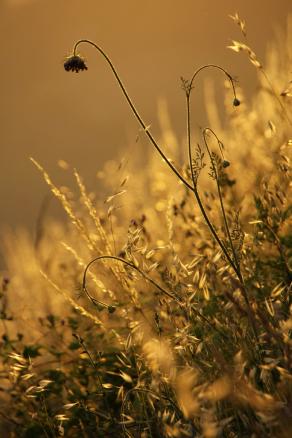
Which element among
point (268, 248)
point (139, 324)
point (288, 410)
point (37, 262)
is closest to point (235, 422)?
point (139, 324)

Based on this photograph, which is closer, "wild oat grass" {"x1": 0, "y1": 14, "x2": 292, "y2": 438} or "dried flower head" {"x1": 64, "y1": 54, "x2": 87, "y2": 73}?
"wild oat grass" {"x1": 0, "y1": 14, "x2": 292, "y2": 438}

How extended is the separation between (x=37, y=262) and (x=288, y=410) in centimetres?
187

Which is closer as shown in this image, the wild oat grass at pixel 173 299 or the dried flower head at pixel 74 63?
the wild oat grass at pixel 173 299

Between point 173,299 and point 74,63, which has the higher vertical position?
point 74,63

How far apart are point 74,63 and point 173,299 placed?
0.74 meters

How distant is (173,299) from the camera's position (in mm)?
1633

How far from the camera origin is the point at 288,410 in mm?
1146

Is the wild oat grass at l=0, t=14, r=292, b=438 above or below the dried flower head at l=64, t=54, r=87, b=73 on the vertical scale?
below

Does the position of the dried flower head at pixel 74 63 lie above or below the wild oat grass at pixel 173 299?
above

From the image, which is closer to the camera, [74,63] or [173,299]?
[173,299]

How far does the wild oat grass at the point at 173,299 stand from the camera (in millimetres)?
1404

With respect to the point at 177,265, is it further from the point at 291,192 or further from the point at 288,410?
the point at 291,192

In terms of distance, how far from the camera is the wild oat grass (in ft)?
4.61

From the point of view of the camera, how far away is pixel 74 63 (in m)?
1.75
